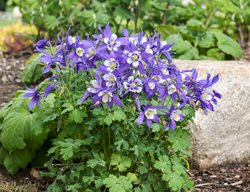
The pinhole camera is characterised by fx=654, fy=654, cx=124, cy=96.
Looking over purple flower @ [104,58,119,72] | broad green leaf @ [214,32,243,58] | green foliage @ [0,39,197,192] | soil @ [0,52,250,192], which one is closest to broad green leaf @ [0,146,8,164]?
soil @ [0,52,250,192]

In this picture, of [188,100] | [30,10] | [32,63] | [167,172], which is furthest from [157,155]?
[30,10]

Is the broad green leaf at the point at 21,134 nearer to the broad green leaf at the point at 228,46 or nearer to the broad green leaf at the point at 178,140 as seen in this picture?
the broad green leaf at the point at 178,140

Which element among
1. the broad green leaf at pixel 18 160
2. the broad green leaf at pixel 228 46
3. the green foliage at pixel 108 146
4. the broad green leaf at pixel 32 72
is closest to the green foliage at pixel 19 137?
the broad green leaf at pixel 18 160

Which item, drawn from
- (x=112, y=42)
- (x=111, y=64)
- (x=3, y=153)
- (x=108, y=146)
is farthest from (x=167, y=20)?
(x=111, y=64)

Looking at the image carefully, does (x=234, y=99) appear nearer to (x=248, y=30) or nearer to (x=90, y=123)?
(x=90, y=123)


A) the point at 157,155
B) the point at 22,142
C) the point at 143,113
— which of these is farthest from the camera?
the point at 22,142
